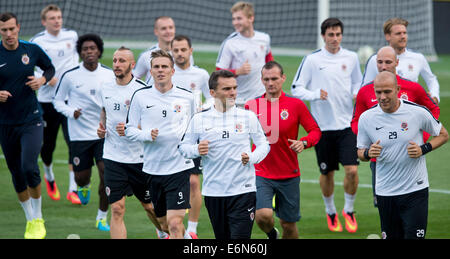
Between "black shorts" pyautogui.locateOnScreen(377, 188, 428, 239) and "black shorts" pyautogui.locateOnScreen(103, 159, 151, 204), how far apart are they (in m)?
2.90

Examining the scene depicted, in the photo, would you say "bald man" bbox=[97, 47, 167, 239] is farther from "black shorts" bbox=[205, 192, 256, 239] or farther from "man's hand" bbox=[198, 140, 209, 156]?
"man's hand" bbox=[198, 140, 209, 156]

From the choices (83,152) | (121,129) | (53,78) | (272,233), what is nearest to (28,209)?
(83,152)

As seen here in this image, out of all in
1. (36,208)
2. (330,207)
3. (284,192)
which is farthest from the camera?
(330,207)

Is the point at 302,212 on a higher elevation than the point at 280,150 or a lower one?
lower

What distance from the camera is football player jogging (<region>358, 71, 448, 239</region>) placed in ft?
24.3

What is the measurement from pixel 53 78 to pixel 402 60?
5.97 m

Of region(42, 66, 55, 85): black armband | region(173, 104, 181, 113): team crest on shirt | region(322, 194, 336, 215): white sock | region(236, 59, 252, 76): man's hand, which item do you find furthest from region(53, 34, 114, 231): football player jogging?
region(322, 194, 336, 215): white sock

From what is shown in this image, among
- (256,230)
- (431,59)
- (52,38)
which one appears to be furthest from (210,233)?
(431,59)

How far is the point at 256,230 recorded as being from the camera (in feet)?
34.1

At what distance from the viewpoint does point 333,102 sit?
1077 centimetres

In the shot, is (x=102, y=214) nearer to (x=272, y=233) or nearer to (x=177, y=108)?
(x=177, y=108)

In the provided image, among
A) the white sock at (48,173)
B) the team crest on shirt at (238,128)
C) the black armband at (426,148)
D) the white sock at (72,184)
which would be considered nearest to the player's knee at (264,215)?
the team crest on shirt at (238,128)

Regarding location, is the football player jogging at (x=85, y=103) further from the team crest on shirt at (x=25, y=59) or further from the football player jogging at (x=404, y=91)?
the football player jogging at (x=404, y=91)
